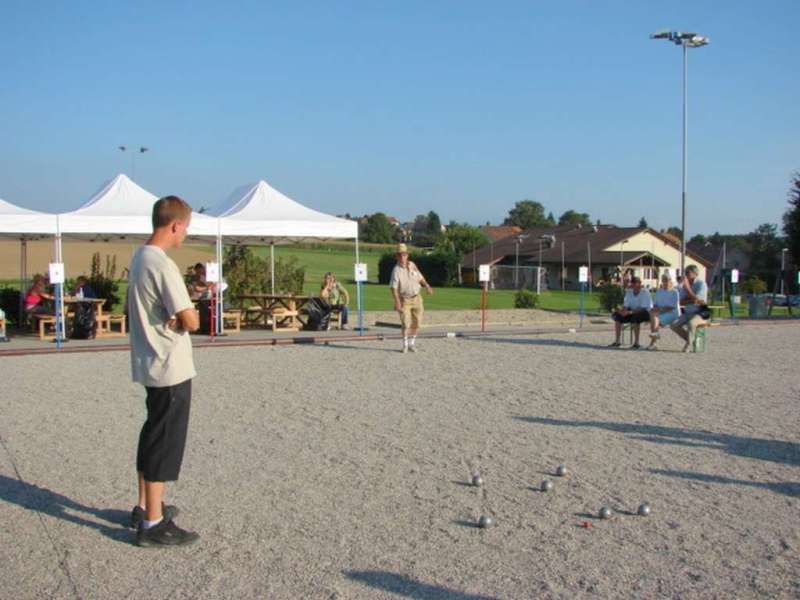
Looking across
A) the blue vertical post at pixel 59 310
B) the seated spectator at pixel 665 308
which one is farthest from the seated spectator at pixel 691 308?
the blue vertical post at pixel 59 310

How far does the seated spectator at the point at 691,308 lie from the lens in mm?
15188

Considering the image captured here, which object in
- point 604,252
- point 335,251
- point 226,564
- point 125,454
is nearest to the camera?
point 226,564

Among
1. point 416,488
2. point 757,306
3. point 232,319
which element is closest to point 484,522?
point 416,488

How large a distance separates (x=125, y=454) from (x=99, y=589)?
9.79 feet

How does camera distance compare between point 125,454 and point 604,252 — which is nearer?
point 125,454

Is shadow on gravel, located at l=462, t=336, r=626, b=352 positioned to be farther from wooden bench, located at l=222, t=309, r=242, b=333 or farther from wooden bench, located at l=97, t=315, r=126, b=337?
wooden bench, located at l=97, t=315, r=126, b=337

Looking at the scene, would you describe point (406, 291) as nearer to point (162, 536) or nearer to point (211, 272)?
point (211, 272)

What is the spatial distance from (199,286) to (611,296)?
13.6 meters

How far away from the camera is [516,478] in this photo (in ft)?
20.9

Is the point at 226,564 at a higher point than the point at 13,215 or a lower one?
lower

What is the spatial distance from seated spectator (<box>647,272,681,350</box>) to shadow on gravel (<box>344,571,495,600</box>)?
1219 cm

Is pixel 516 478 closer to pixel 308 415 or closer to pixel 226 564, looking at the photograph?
pixel 226 564

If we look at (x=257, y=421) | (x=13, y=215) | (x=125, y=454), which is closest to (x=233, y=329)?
(x=13, y=215)

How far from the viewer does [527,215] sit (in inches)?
6038
